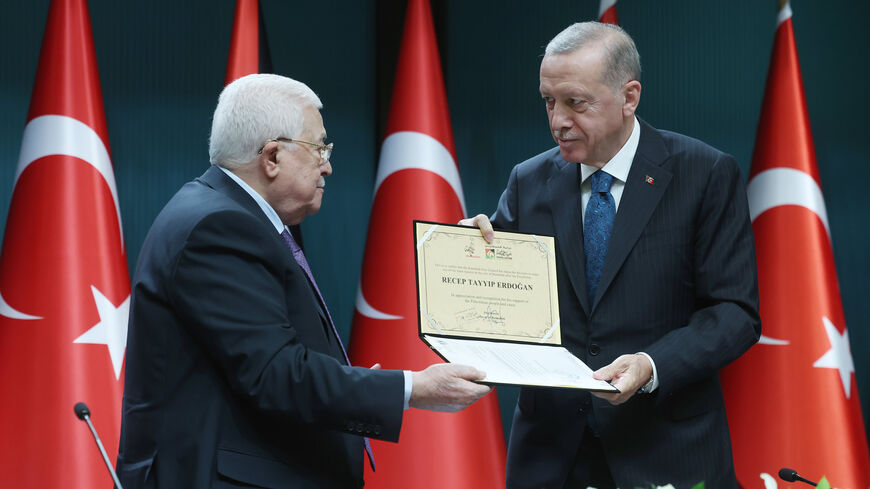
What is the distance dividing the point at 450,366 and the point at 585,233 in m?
0.57

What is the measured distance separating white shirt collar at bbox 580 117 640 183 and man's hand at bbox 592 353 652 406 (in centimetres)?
46

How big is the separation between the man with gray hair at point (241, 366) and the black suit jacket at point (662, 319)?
16.3 inches

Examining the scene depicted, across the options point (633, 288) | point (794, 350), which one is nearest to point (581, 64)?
point (633, 288)

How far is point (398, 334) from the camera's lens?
3.57 m

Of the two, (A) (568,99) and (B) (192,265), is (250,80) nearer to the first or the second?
(B) (192,265)

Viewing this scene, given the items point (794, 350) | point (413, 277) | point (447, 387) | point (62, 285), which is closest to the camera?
point (447, 387)

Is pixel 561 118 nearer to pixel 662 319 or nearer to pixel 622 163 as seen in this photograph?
pixel 622 163

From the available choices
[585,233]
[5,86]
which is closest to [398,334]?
[585,233]

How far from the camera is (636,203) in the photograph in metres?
2.21

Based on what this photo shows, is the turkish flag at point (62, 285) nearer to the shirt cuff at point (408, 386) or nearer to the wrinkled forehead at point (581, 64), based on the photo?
the shirt cuff at point (408, 386)

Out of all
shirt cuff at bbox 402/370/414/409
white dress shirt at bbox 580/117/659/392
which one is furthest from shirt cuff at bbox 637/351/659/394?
shirt cuff at bbox 402/370/414/409

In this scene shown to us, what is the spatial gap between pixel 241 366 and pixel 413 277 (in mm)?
1796

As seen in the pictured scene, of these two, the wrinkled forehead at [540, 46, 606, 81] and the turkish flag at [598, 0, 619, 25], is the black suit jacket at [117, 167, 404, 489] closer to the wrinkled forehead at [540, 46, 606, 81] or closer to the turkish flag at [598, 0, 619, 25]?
the wrinkled forehead at [540, 46, 606, 81]

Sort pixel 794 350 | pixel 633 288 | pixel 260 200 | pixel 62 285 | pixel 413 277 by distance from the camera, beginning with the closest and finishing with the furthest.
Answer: pixel 260 200
pixel 633 288
pixel 62 285
pixel 413 277
pixel 794 350
